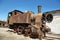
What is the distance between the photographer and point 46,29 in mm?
15617

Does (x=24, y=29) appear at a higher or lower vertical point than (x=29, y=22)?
lower

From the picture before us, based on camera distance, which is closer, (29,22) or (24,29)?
(29,22)

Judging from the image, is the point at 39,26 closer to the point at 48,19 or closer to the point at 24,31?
the point at 48,19

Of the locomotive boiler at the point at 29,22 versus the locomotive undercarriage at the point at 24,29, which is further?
the locomotive undercarriage at the point at 24,29

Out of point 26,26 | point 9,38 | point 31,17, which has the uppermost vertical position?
point 31,17

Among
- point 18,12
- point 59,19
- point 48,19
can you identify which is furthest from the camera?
point 59,19

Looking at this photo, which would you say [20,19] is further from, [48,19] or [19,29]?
[48,19]

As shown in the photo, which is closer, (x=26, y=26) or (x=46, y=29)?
(x=46, y=29)

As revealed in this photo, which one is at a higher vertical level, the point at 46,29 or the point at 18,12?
the point at 18,12

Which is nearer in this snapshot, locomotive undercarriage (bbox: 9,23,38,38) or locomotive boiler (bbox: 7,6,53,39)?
locomotive boiler (bbox: 7,6,53,39)

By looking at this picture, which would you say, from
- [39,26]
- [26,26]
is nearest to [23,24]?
[26,26]

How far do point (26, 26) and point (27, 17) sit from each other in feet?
4.53

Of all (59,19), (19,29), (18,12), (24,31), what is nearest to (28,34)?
(24,31)

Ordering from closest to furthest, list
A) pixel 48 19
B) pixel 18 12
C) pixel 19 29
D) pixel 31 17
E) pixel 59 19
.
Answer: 1. pixel 48 19
2. pixel 31 17
3. pixel 19 29
4. pixel 18 12
5. pixel 59 19
